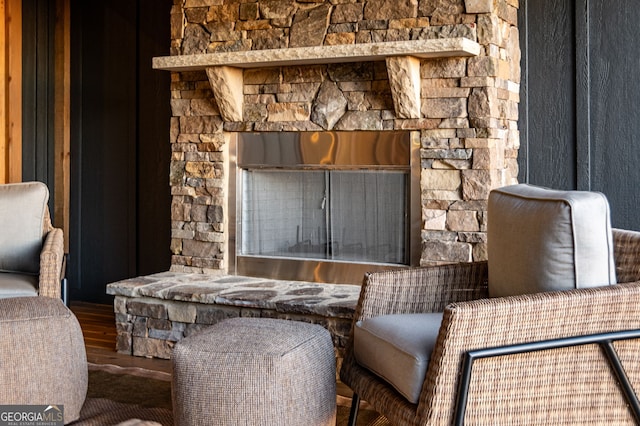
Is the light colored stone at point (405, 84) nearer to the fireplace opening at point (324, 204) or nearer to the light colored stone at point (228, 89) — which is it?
the fireplace opening at point (324, 204)

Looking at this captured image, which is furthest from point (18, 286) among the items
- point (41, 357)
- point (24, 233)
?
A: point (41, 357)

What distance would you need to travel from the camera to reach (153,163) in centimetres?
518

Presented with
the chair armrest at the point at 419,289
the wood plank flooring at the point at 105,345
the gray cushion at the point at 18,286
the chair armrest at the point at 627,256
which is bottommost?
the wood plank flooring at the point at 105,345

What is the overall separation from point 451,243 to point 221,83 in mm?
1508

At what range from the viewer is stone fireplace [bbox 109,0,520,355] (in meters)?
3.85

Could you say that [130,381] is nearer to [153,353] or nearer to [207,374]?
[153,353]

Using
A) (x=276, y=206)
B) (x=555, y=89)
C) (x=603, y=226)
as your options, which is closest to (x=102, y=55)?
(x=276, y=206)

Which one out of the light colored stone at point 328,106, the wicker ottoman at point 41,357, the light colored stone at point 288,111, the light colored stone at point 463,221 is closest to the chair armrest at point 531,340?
the wicker ottoman at point 41,357

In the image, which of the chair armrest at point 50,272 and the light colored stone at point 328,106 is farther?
the light colored stone at point 328,106

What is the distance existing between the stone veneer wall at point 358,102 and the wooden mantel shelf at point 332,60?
74 mm

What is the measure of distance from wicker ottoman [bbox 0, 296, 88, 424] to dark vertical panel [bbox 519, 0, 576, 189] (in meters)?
2.48

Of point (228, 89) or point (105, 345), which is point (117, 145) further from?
point (105, 345)

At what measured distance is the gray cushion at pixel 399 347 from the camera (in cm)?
220

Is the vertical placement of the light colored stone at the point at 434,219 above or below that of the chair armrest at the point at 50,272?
above
